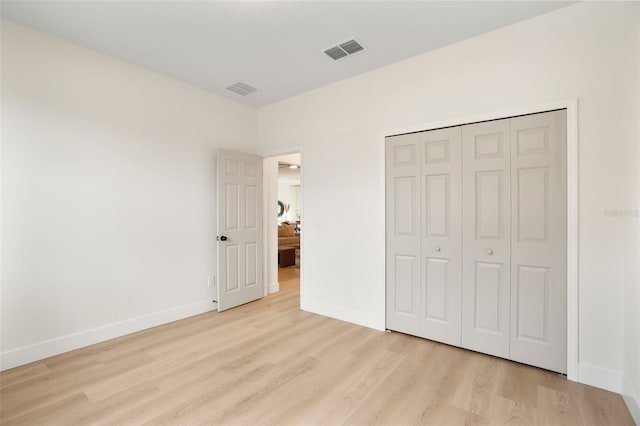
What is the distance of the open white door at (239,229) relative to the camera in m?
3.96

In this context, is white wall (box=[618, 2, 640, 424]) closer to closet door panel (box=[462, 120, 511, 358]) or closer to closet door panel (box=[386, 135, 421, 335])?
closet door panel (box=[462, 120, 511, 358])

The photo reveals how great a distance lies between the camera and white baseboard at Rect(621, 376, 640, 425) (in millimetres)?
1818

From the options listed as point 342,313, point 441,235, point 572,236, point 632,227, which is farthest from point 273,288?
point 632,227

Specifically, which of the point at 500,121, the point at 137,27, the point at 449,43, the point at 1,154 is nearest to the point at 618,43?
the point at 500,121

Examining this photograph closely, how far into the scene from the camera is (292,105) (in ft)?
13.7

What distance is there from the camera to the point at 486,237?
2.70 meters

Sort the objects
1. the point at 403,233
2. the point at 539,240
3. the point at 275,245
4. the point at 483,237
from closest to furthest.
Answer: the point at 539,240, the point at 483,237, the point at 403,233, the point at 275,245

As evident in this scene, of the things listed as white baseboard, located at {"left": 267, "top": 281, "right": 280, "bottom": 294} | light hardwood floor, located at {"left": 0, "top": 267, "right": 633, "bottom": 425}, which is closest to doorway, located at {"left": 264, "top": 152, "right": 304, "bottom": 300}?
white baseboard, located at {"left": 267, "top": 281, "right": 280, "bottom": 294}

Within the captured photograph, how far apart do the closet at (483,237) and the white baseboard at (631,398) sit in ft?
1.16

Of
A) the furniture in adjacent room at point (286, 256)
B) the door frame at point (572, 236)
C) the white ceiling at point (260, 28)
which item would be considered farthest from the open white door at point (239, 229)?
the door frame at point (572, 236)

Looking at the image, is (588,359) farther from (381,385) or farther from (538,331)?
(381,385)

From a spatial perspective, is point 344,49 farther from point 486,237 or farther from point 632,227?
point 632,227

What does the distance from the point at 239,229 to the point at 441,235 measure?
2662 mm

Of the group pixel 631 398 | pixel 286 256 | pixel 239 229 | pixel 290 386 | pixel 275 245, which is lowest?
pixel 290 386
